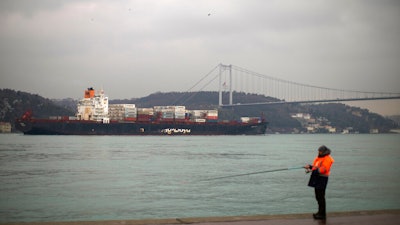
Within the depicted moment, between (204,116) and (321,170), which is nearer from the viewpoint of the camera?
(321,170)

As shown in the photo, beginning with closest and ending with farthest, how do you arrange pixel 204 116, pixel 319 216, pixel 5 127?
pixel 319 216 → pixel 204 116 → pixel 5 127

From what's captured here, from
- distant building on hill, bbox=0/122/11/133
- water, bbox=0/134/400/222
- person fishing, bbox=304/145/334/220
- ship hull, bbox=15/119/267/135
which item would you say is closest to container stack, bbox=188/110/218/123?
ship hull, bbox=15/119/267/135

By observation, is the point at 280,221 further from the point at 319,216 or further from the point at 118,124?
the point at 118,124

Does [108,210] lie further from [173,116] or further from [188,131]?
[173,116]

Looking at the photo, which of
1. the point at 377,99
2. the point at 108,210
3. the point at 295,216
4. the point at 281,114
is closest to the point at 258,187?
the point at 108,210

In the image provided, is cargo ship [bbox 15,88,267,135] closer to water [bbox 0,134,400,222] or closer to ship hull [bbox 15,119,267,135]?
ship hull [bbox 15,119,267,135]

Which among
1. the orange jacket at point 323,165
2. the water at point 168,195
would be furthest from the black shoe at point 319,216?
the water at point 168,195

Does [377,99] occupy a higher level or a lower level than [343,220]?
higher

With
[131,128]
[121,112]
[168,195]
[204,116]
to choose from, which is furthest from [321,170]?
[204,116]
